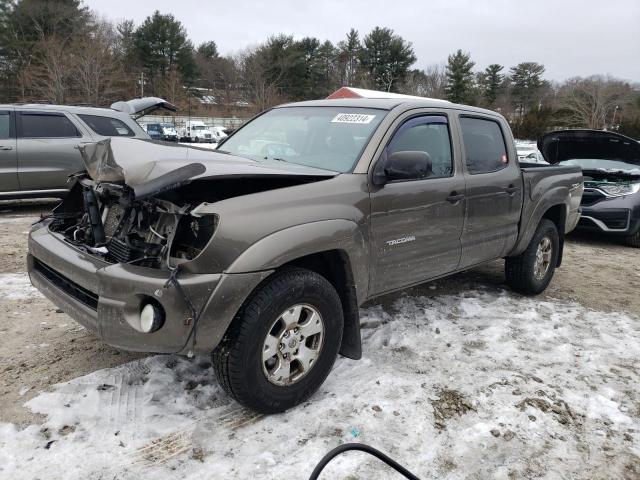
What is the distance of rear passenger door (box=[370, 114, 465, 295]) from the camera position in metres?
3.27

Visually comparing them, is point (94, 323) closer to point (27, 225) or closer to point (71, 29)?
point (27, 225)

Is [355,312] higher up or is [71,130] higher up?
[71,130]

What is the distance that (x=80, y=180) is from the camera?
11.1 ft

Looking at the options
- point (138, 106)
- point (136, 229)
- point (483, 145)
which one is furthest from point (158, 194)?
point (138, 106)

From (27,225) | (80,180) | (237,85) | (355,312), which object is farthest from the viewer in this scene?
(237,85)

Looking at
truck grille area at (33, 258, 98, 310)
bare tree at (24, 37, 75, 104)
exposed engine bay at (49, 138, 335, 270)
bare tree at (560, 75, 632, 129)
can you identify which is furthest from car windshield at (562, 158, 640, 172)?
bare tree at (560, 75, 632, 129)

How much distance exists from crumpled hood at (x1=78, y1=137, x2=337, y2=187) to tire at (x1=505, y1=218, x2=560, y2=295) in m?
2.72

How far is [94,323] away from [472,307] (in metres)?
3.36

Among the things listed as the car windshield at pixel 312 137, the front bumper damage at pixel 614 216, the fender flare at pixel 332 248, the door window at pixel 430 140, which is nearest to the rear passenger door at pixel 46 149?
the car windshield at pixel 312 137

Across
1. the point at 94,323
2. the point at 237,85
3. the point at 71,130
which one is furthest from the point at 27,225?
the point at 237,85

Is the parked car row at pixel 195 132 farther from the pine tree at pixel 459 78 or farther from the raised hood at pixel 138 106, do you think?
the pine tree at pixel 459 78

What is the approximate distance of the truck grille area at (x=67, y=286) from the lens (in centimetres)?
267

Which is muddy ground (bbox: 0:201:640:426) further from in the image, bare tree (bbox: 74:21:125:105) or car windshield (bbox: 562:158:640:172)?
bare tree (bbox: 74:21:125:105)

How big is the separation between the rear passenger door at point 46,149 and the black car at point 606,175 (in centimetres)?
761
